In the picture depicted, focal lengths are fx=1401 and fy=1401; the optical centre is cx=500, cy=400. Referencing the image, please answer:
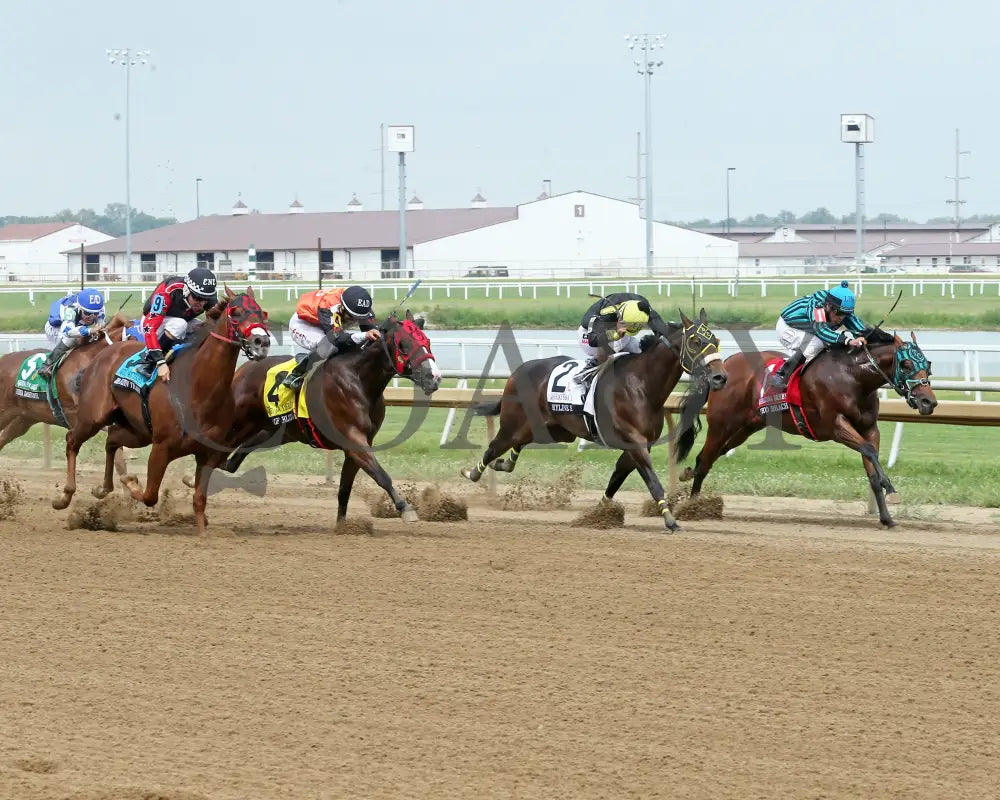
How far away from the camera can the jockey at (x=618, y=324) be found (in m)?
9.67

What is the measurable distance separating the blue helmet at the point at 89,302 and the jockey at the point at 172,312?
181 cm

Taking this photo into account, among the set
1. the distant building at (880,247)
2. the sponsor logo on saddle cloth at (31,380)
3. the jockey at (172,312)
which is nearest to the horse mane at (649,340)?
the jockey at (172,312)

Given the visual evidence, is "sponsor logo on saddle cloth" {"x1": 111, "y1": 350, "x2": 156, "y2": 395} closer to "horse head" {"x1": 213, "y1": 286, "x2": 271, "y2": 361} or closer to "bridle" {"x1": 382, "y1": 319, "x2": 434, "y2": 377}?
"horse head" {"x1": 213, "y1": 286, "x2": 271, "y2": 361}

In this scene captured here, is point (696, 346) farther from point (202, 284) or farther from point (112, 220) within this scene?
point (112, 220)

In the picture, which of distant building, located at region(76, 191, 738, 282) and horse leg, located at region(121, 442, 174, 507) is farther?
distant building, located at region(76, 191, 738, 282)

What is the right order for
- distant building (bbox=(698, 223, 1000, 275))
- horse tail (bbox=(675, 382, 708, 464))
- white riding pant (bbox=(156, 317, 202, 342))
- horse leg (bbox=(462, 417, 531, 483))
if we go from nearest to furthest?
white riding pant (bbox=(156, 317, 202, 342))
horse tail (bbox=(675, 382, 708, 464))
horse leg (bbox=(462, 417, 531, 483))
distant building (bbox=(698, 223, 1000, 275))

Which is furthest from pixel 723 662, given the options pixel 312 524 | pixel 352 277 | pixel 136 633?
pixel 352 277

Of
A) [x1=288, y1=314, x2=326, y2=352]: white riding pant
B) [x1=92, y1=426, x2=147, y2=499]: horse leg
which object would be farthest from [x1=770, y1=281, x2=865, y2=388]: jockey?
[x1=92, y1=426, x2=147, y2=499]: horse leg

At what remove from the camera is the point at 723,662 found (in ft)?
18.1

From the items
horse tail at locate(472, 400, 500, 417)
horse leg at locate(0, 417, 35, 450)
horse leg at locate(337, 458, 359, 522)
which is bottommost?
horse leg at locate(337, 458, 359, 522)

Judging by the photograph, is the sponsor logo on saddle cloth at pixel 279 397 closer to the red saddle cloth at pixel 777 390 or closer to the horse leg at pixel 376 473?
the horse leg at pixel 376 473

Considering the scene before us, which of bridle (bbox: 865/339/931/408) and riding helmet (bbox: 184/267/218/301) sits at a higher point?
riding helmet (bbox: 184/267/218/301)

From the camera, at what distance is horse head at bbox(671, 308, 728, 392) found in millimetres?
9234

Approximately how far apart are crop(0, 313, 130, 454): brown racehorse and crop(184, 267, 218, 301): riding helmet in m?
Answer: 1.84
